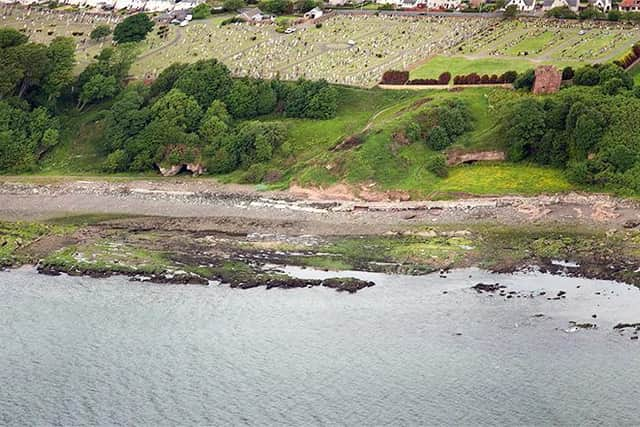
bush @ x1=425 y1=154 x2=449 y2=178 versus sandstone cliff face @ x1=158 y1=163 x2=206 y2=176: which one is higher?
bush @ x1=425 y1=154 x2=449 y2=178

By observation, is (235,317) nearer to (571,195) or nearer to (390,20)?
(571,195)

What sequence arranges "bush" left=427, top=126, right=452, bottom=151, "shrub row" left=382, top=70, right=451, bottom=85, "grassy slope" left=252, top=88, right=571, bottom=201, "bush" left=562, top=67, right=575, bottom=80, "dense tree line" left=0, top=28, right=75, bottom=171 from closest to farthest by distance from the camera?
"grassy slope" left=252, top=88, right=571, bottom=201
"bush" left=427, top=126, right=452, bottom=151
"bush" left=562, top=67, right=575, bottom=80
"shrub row" left=382, top=70, right=451, bottom=85
"dense tree line" left=0, top=28, right=75, bottom=171

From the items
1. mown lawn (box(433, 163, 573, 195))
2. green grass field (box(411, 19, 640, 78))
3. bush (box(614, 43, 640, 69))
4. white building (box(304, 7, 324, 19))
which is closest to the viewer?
mown lawn (box(433, 163, 573, 195))

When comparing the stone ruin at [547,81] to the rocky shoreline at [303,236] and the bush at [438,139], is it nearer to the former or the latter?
the bush at [438,139]

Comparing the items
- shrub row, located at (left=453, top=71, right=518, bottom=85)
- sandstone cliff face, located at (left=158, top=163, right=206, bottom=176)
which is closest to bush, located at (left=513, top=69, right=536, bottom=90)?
shrub row, located at (left=453, top=71, right=518, bottom=85)

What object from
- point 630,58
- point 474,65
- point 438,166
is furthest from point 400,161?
point 630,58

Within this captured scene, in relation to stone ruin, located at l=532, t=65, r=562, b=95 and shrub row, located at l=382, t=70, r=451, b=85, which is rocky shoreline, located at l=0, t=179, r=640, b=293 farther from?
shrub row, located at l=382, t=70, r=451, b=85

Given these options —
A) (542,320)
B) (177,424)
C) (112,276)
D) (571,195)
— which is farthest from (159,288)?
(571,195)
